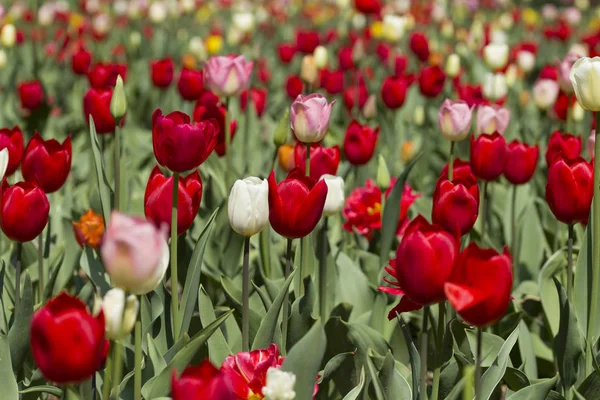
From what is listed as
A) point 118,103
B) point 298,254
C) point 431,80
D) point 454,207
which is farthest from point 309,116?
point 431,80

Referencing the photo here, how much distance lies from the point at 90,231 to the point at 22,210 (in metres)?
0.68

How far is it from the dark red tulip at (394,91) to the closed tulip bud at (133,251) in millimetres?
2543

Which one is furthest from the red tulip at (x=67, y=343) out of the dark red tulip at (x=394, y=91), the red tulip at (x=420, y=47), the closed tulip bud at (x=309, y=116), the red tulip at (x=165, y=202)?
the red tulip at (x=420, y=47)

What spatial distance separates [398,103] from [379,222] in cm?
111

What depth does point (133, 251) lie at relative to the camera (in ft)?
3.91

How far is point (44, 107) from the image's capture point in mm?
4504

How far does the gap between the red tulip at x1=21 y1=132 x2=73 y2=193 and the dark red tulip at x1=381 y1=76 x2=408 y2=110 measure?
1829 mm

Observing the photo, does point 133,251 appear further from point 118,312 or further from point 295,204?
point 295,204

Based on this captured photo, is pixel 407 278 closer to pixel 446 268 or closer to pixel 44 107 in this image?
pixel 446 268

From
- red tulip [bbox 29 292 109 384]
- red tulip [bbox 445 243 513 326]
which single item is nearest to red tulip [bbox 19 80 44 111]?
red tulip [bbox 29 292 109 384]

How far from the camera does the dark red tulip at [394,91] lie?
12.1 feet

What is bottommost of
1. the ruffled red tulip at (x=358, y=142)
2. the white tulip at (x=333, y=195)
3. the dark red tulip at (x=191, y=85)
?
the dark red tulip at (x=191, y=85)

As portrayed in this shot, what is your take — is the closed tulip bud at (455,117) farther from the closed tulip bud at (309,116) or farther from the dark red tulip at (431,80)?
the dark red tulip at (431,80)

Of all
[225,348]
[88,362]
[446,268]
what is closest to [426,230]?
[446,268]
